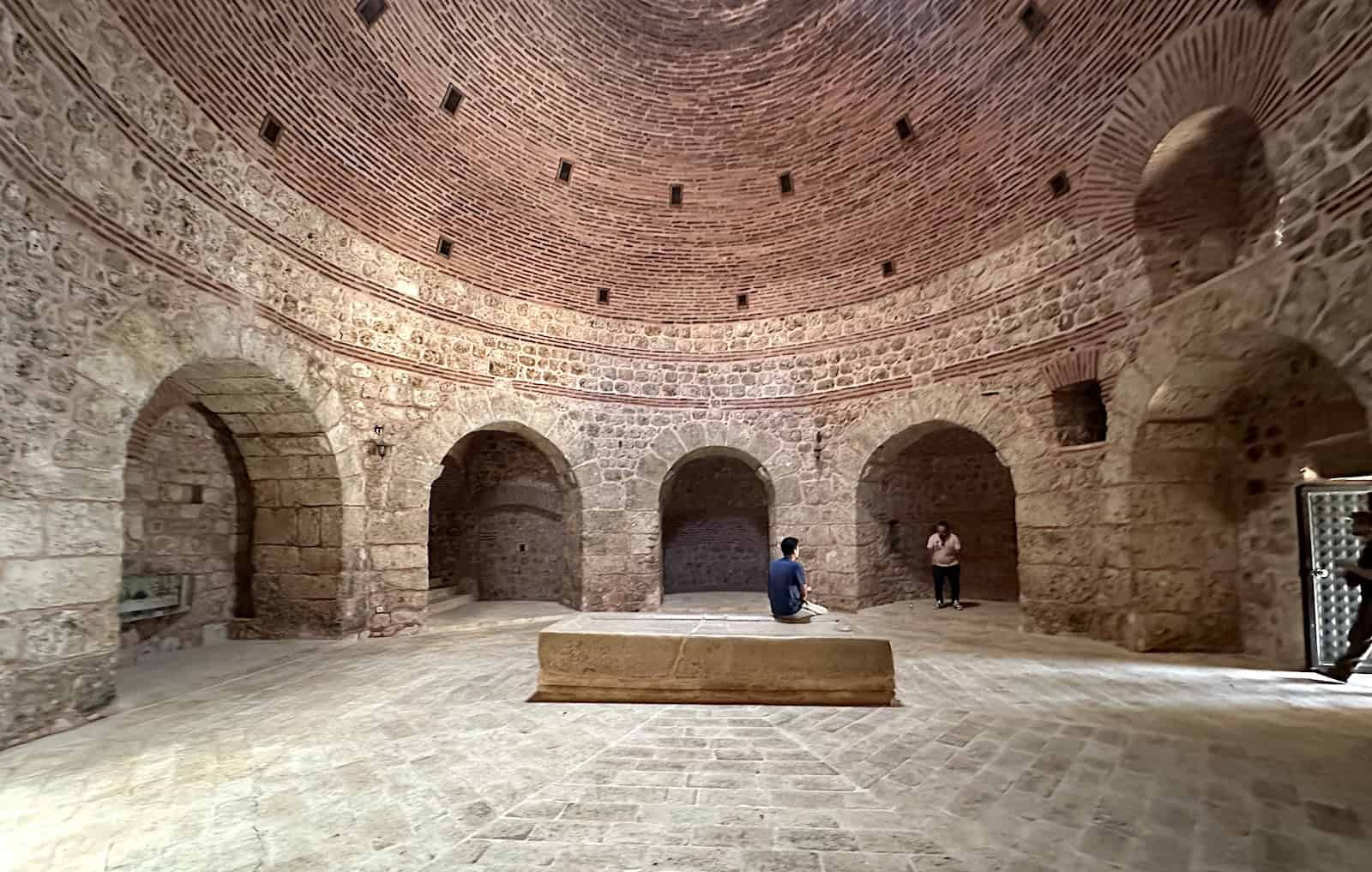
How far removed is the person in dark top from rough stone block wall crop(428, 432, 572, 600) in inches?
365

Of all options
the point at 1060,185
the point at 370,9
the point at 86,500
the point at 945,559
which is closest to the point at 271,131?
the point at 370,9

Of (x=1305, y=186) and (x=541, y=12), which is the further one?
(x=541, y=12)

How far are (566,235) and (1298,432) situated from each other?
8.36 meters

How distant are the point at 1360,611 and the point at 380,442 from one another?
9.27 meters

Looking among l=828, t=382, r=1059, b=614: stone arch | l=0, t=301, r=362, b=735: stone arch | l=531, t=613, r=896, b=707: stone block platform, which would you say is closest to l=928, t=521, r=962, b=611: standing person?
l=828, t=382, r=1059, b=614: stone arch

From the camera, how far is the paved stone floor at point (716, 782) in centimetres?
243

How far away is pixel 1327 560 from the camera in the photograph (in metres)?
5.20

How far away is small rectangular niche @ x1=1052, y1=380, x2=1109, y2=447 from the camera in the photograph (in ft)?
22.3

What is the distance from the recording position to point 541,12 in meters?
7.39

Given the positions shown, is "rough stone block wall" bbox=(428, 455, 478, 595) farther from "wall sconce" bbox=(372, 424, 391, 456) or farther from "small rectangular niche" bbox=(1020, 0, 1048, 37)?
"small rectangular niche" bbox=(1020, 0, 1048, 37)

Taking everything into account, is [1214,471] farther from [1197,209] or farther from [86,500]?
[86,500]

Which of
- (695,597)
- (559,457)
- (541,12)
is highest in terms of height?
(541,12)

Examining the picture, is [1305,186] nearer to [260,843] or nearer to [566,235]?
[260,843]

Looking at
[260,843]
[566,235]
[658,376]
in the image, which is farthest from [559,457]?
[260,843]
